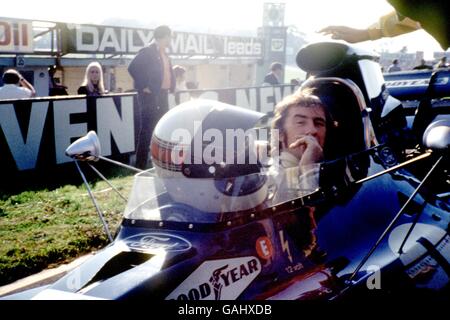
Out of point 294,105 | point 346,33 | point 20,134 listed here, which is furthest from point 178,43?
point 294,105

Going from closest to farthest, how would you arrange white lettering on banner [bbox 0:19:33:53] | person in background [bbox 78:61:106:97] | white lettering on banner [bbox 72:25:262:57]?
person in background [bbox 78:61:106:97]
white lettering on banner [bbox 0:19:33:53]
white lettering on banner [bbox 72:25:262:57]

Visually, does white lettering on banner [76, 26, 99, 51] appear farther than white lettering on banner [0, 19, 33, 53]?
Yes

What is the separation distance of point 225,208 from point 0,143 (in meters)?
5.12

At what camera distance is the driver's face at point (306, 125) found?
2832mm

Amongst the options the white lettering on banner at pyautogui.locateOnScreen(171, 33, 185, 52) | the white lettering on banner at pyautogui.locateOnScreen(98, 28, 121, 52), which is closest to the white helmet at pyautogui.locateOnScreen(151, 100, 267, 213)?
the white lettering on banner at pyautogui.locateOnScreen(98, 28, 121, 52)

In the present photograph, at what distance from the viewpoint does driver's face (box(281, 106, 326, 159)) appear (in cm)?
283

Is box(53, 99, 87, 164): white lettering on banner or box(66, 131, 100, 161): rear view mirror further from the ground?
box(66, 131, 100, 161): rear view mirror

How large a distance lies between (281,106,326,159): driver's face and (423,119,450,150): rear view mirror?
0.73m

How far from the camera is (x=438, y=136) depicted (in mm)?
2139

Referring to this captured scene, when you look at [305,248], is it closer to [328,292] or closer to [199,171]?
[328,292]

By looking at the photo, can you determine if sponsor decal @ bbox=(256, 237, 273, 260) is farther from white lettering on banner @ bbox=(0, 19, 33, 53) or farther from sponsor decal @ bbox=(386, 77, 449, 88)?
white lettering on banner @ bbox=(0, 19, 33, 53)

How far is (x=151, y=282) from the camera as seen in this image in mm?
1874

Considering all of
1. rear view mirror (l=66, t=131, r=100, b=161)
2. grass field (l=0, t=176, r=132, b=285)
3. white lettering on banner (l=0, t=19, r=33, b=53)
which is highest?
white lettering on banner (l=0, t=19, r=33, b=53)
